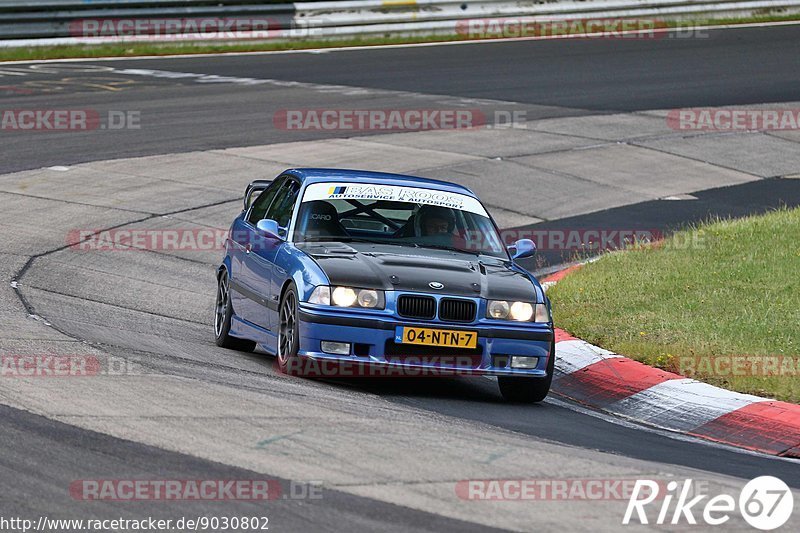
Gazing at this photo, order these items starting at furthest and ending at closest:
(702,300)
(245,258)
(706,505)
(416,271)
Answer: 1. (702,300)
2. (245,258)
3. (416,271)
4. (706,505)

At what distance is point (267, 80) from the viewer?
25.2 m

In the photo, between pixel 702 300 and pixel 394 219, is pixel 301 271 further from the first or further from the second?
pixel 702 300

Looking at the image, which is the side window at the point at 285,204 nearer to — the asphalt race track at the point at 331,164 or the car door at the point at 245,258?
the car door at the point at 245,258

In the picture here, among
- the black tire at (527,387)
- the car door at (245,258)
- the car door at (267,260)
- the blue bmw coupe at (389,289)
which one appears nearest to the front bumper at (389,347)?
the blue bmw coupe at (389,289)

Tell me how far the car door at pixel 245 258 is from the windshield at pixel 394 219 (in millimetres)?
620

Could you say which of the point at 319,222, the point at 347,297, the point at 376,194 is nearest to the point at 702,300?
the point at 376,194

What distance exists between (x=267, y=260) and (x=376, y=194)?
95 centimetres

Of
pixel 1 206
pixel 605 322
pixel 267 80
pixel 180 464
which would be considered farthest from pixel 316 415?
pixel 267 80

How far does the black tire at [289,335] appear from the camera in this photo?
9336 mm

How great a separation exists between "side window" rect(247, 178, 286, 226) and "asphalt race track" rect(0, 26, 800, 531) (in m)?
1.06

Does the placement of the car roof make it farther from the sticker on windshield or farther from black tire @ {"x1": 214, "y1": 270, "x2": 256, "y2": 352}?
black tire @ {"x1": 214, "y1": 270, "x2": 256, "y2": 352}

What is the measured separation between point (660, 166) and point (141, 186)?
746cm

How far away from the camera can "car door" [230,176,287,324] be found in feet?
34.5

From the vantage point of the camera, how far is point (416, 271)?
30.9 ft
